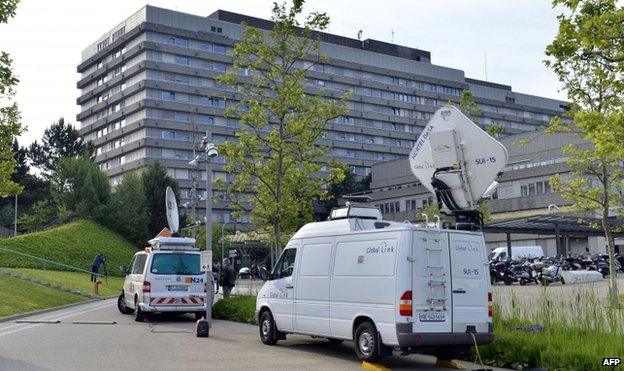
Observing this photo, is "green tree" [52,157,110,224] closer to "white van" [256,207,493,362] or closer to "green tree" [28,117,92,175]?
"green tree" [28,117,92,175]

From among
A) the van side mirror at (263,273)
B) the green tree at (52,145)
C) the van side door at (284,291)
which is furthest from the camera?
the green tree at (52,145)

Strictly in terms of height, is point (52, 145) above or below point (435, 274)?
above

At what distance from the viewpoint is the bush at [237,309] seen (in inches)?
795

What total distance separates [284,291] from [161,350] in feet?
8.81

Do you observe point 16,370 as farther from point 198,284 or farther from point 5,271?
point 5,271

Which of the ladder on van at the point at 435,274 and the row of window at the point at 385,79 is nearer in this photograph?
the ladder on van at the point at 435,274

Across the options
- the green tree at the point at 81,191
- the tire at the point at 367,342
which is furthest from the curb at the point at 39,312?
the green tree at the point at 81,191

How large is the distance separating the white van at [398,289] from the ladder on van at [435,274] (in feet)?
0.05

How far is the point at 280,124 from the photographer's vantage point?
24.4m

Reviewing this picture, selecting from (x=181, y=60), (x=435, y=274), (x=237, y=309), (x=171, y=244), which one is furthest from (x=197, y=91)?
(x=435, y=274)

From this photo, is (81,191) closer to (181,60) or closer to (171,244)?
(181,60)

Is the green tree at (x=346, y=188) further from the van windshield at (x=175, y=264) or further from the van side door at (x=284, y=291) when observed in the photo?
the van side door at (x=284, y=291)

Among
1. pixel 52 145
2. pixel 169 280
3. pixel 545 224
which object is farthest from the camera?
pixel 52 145

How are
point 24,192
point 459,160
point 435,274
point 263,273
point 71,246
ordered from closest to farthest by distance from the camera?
point 435,274 < point 459,160 < point 263,273 < point 71,246 < point 24,192
